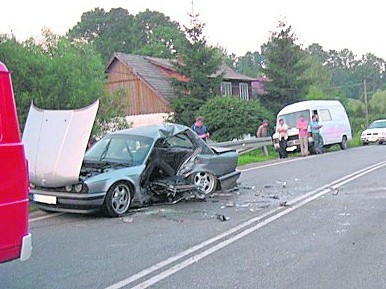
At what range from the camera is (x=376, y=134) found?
33.8 m

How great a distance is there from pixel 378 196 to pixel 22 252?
792 centimetres

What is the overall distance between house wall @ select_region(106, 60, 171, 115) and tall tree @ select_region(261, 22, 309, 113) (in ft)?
27.1

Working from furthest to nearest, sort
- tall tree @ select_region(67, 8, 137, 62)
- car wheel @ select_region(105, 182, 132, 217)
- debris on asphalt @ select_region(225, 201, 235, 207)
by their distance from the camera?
tall tree @ select_region(67, 8, 137, 62)
debris on asphalt @ select_region(225, 201, 235, 207)
car wheel @ select_region(105, 182, 132, 217)

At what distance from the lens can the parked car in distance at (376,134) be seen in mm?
33594

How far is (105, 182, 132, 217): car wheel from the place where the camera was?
Result: 956 cm

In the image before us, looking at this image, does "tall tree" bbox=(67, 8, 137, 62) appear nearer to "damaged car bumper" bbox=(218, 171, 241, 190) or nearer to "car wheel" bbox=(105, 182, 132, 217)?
"damaged car bumper" bbox=(218, 171, 241, 190)

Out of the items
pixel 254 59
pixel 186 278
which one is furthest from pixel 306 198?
pixel 254 59

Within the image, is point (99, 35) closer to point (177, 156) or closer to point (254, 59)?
point (254, 59)

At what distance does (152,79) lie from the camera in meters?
49.4

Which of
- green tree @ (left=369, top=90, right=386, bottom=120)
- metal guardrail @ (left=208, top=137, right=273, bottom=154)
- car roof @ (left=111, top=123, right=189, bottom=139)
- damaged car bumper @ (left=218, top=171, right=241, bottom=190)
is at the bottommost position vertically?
damaged car bumper @ (left=218, top=171, right=241, bottom=190)

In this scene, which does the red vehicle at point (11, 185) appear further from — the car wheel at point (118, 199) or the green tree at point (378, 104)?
the green tree at point (378, 104)

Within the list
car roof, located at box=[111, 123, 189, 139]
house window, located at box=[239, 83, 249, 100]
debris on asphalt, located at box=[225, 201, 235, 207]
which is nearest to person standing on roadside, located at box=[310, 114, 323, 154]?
car roof, located at box=[111, 123, 189, 139]

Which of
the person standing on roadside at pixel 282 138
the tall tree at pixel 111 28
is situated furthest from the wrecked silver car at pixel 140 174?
the tall tree at pixel 111 28

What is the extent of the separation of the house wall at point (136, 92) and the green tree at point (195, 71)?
3.85 meters
